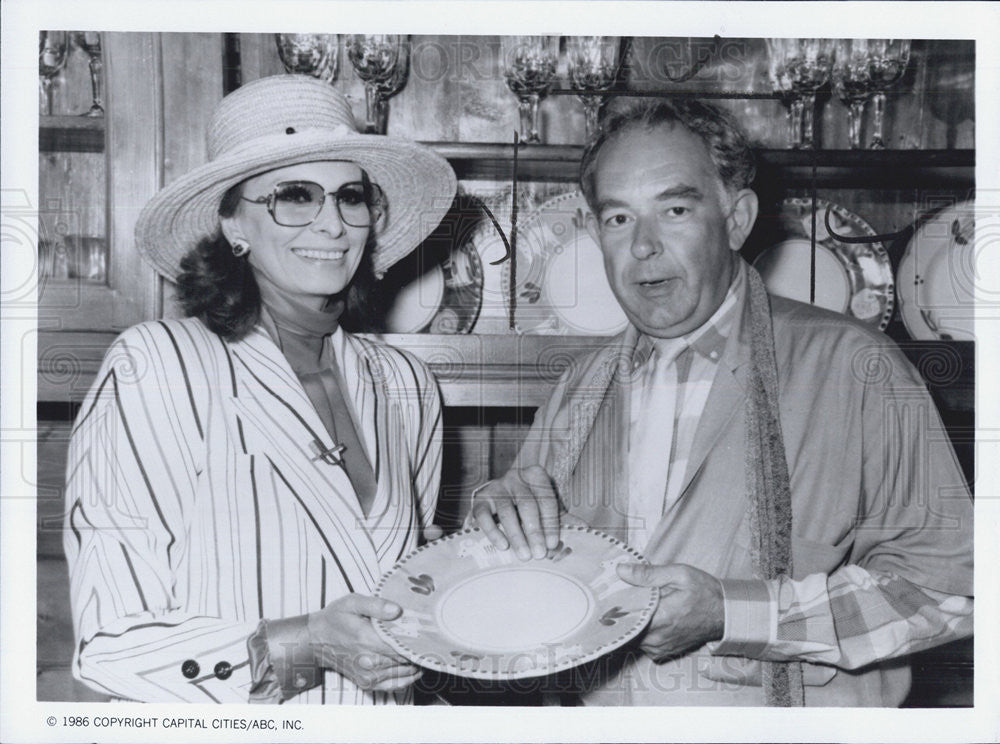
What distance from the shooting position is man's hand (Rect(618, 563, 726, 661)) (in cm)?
156

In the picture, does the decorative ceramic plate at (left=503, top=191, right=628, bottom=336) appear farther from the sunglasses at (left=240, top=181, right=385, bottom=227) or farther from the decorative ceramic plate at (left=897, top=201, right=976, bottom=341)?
the decorative ceramic plate at (left=897, top=201, right=976, bottom=341)

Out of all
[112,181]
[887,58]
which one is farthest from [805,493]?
[112,181]

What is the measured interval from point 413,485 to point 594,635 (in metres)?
0.36

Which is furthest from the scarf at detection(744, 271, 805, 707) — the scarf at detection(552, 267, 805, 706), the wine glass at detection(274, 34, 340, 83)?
the wine glass at detection(274, 34, 340, 83)

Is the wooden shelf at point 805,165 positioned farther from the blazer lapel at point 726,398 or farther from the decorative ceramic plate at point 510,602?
the decorative ceramic plate at point 510,602

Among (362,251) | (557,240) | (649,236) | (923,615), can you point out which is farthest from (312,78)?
(923,615)

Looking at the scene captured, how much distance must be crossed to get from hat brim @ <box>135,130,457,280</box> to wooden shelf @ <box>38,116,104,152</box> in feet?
0.53

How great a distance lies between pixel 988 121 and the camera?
1.68 m

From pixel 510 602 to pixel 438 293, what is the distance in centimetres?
50

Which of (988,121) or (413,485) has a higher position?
(988,121)

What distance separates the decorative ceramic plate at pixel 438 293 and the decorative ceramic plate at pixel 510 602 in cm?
35

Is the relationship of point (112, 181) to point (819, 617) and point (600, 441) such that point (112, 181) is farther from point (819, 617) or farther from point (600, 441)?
point (819, 617)

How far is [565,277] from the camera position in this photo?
165 centimetres

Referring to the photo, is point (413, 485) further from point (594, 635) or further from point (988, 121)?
point (988, 121)
